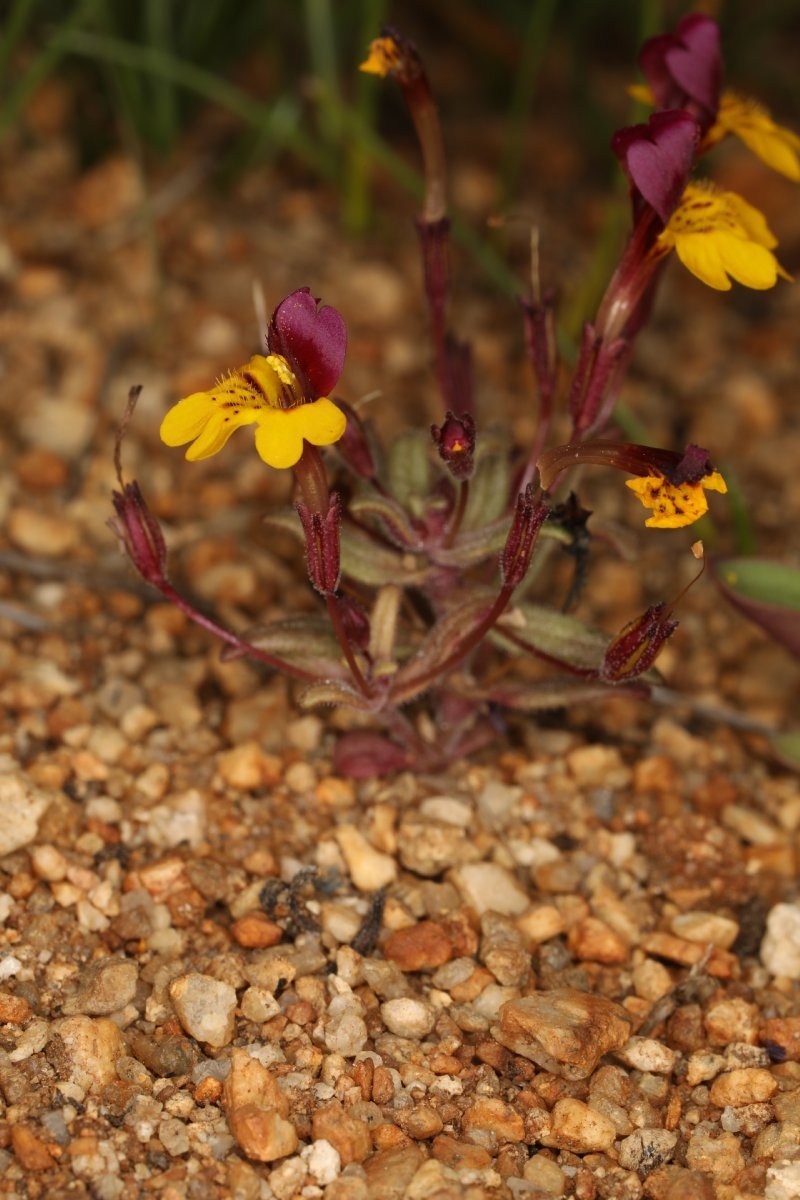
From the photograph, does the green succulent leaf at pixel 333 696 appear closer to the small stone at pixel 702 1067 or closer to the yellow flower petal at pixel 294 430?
the yellow flower petal at pixel 294 430

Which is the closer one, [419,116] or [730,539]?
[419,116]

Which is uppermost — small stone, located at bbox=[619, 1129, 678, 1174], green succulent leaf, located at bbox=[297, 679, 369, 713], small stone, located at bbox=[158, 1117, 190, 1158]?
green succulent leaf, located at bbox=[297, 679, 369, 713]

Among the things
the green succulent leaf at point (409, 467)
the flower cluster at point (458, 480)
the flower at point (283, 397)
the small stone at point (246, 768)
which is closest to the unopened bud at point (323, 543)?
the flower cluster at point (458, 480)

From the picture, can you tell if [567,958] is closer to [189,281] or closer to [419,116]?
[419,116]

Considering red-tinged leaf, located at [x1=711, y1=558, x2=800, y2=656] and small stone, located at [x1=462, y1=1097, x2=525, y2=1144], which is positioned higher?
red-tinged leaf, located at [x1=711, y1=558, x2=800, y2=656]

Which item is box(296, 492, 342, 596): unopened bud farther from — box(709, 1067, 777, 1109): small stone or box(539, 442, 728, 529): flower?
box(709, 1067, 777, 1109): small stone

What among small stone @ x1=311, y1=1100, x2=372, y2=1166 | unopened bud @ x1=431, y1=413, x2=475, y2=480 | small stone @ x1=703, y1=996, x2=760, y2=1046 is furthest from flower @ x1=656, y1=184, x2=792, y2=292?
small stone @ x1=311, y1=1100, x2=372, y2=1166

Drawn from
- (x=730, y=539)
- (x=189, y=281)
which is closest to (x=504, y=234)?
(x=189, y=281)
